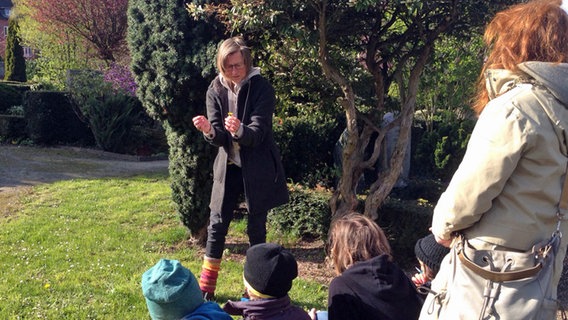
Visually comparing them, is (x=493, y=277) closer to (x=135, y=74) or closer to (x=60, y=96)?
(x=135, y=74)

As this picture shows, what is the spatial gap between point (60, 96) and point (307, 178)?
770 cm

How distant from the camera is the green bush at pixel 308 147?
6.80 meters

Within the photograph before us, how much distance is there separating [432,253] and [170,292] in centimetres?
125

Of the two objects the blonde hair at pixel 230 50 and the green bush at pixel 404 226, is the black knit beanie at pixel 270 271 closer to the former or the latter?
the blonde hair at pixel 230 50

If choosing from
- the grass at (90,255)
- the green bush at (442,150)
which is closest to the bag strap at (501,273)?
the grass at (90,255)

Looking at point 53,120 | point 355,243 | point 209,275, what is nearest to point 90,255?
point 209,275

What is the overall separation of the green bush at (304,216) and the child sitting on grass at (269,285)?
280 cm

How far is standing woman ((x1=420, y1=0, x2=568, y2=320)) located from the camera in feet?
5.79

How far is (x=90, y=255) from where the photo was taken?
461cm

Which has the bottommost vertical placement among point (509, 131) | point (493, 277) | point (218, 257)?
point (218, 257)

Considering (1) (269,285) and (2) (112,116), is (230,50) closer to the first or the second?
(1) (269,285)

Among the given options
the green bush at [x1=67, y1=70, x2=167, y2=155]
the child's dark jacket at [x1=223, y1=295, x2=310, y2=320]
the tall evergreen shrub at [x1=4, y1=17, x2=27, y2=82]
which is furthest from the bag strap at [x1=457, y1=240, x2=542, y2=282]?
the tall evergreen shrub at [x1=4, y1=17, x2=27, y2=82]

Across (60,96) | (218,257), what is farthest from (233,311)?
(60,96)

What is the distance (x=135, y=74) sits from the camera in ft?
15.7
